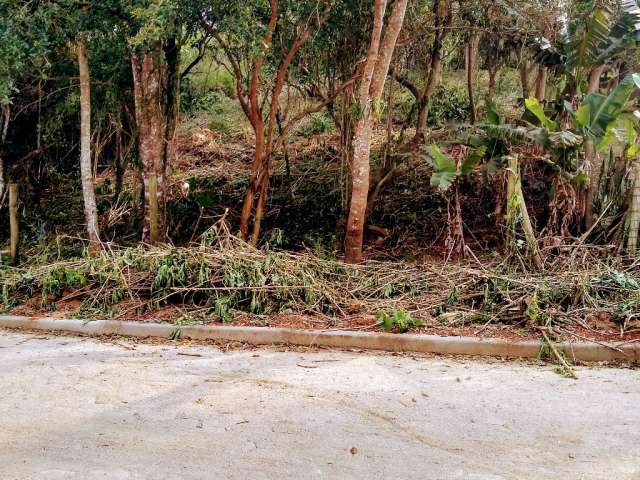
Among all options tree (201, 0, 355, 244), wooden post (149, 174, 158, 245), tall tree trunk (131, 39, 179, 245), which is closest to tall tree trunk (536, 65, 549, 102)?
Answer: tree (201, 0, 355, 244)

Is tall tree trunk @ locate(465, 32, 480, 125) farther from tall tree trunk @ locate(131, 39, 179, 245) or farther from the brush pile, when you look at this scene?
tall tree trunk @ locate(131, 39, 179, 245)

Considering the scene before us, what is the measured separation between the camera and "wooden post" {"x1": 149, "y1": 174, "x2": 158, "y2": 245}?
11.1 meters

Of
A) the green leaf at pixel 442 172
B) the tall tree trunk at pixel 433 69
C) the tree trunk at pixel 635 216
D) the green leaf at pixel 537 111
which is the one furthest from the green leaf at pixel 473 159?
the tall tree trunk at pixel 433 69

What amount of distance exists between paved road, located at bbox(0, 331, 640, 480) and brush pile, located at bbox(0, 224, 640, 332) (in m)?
1.37

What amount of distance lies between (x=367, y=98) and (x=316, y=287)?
3.10m

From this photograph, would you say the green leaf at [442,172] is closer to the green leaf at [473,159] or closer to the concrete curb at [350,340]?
the green leaf at [473,159]

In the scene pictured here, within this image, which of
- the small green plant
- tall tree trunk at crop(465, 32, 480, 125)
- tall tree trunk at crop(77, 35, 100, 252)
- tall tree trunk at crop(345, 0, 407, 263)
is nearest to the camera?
the small green plant

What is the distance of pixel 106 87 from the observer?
12.2m

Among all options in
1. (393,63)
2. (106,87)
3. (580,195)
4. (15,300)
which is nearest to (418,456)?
(15,300)

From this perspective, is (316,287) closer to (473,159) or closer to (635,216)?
(473,159)

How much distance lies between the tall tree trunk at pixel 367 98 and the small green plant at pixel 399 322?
9.20ft

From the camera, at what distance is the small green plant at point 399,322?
711 centimetres

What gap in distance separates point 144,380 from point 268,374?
3.60 feet

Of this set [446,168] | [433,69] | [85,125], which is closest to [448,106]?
[433,69]
